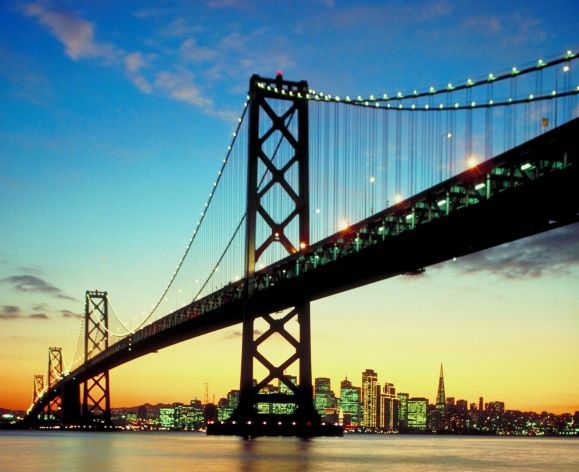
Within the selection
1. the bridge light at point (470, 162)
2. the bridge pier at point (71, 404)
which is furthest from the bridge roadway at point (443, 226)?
the bridge pier at point (71, 404)

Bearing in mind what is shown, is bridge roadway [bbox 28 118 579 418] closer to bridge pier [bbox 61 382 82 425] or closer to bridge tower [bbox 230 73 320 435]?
bridge tower [bbox 230 73 320 435]

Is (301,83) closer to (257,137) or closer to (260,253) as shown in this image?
(257,137)

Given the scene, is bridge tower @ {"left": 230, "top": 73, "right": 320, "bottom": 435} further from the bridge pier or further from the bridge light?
the bridge pier

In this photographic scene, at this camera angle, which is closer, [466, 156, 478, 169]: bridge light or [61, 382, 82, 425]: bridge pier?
[466, 156, 478, 169]: bridge light

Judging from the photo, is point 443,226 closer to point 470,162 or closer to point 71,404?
point 470,162

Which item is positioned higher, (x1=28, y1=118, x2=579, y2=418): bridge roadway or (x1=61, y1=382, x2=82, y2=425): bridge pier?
(x1=28, y1=118, x2=579, y2=418): bridge roadway

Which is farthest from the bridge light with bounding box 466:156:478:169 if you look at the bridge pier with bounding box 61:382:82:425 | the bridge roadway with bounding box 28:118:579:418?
the bridge pier with bounding box 61:382:82:425

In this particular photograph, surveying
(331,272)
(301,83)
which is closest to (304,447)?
(331,272)

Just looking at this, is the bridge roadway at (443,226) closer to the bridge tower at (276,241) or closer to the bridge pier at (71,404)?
the bridge tower at (276,241)

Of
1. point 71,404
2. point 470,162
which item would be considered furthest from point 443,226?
point 71,404
